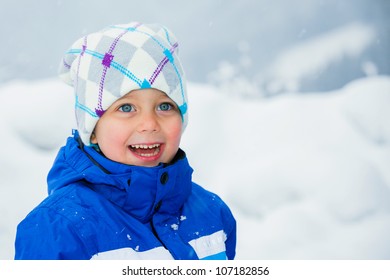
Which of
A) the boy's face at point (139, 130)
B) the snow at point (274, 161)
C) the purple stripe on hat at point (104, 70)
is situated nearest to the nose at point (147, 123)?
the boy's face at point (139, 130)

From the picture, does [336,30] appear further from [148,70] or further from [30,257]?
[30,257]

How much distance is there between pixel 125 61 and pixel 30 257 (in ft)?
1.62

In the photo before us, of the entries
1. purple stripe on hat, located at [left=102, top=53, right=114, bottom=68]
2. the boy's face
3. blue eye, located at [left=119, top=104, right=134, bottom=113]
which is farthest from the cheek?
purple stripe on hat, located at [left=102, top=53, right=114, bottom=68]

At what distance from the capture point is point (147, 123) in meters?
1.21

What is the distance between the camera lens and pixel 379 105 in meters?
3.21

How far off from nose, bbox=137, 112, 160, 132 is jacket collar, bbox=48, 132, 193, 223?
0.29 feet

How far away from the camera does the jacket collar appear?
118 centimetres

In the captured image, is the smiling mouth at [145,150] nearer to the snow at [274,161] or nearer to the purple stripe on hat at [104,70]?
the purple stripe on hat at [104,70]

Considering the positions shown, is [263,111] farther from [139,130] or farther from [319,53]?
[139,130]

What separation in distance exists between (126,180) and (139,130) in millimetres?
121

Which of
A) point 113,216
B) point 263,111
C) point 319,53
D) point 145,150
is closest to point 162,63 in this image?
point 145,150

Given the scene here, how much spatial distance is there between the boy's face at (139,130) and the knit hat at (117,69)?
0.9 inches

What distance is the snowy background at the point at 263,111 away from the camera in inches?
96.0

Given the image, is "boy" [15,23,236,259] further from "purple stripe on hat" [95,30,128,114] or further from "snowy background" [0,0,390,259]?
"snowy background" [0,0,390,259]
